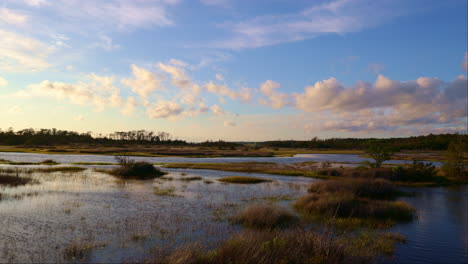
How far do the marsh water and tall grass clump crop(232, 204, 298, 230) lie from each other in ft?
3.80

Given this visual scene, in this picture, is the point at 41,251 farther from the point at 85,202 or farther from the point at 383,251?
the point at 383,251

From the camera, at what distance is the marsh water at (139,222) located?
606 inches

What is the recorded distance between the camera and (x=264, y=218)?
20.7m

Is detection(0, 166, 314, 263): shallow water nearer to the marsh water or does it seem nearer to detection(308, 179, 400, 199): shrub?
the marsh water

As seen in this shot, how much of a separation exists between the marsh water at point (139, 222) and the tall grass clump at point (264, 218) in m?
1.16

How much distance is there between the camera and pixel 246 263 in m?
11.7

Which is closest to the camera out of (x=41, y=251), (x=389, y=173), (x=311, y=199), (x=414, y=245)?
(x=41, y=251)

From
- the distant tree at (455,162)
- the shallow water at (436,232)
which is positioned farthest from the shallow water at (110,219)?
the distant tree at (455,162)

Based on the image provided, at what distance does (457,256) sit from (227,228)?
1270cm

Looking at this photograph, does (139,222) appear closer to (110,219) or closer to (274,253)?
(110,219)

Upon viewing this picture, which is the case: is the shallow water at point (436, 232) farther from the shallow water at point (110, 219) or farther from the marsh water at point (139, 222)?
the shallow water at point (110, 219)

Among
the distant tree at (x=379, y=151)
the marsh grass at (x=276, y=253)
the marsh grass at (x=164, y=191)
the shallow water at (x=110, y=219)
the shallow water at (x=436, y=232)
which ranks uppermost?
the distant tree at (x=379, y=151)

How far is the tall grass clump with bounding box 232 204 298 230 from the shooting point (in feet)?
66.9

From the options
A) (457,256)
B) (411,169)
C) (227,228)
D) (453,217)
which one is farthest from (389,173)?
(227,228)
